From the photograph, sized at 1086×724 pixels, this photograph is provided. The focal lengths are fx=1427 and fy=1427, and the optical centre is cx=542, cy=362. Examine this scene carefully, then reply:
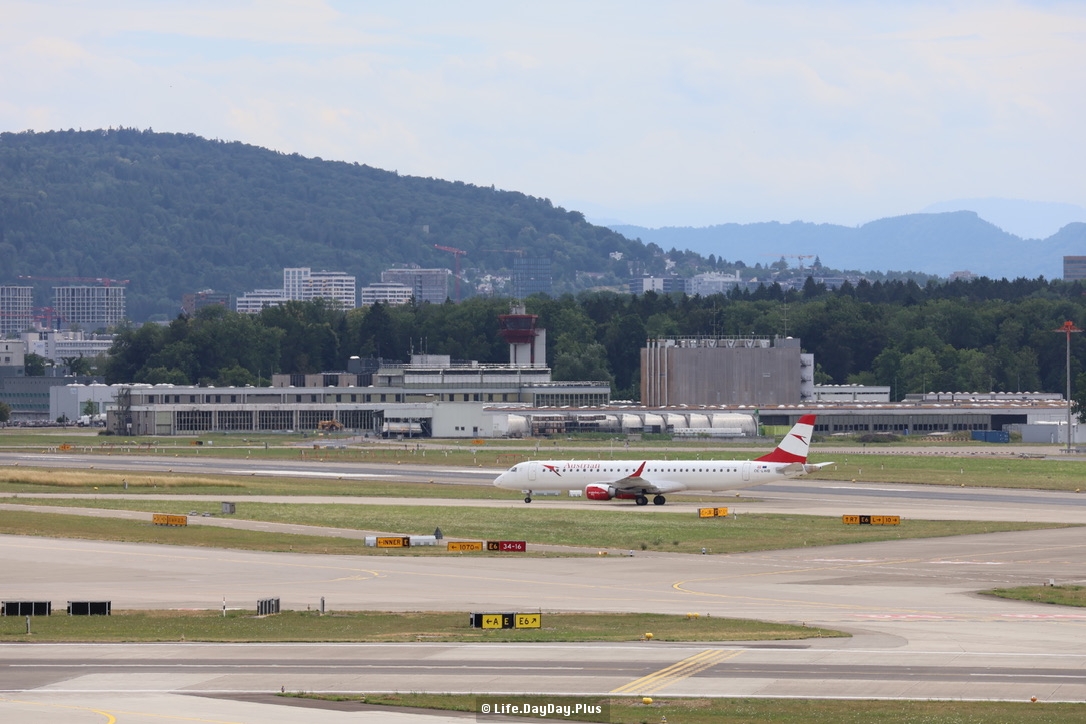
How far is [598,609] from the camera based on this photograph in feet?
150

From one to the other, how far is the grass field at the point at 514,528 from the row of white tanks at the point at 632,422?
9625 centimetres

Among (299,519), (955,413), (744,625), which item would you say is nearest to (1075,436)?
(955,413)

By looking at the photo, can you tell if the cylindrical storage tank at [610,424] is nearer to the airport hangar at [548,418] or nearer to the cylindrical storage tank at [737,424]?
the airport hangar at [548,418]

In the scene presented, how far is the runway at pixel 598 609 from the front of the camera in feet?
108

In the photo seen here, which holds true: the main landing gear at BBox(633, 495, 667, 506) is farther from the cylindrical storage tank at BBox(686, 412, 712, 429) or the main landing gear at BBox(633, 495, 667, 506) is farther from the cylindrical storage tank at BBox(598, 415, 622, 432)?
the cylindrical storage tank at BBox(598, 415, 622, 432)

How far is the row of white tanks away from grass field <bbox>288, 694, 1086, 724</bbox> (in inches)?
5561

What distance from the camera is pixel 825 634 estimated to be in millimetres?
40156

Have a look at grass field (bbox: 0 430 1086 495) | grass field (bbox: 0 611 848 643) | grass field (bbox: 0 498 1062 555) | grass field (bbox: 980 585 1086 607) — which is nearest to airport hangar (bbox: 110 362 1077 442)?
grass field (bbox: 0 430 1086 495)

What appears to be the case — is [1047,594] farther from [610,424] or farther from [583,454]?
[610,424]

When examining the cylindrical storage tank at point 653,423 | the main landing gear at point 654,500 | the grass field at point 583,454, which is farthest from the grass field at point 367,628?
the cylindrical storage tank at point 653,423

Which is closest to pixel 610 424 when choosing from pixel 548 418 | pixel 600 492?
pixel 548 418

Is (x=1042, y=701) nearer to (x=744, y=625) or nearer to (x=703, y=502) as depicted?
(x=744, y=625)

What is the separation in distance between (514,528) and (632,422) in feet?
359

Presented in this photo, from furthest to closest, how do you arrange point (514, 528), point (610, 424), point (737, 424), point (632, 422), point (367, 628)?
point (610, 424) → point (632, 422) → point (737, 424) → point (514, 528) → point (367, 628)
